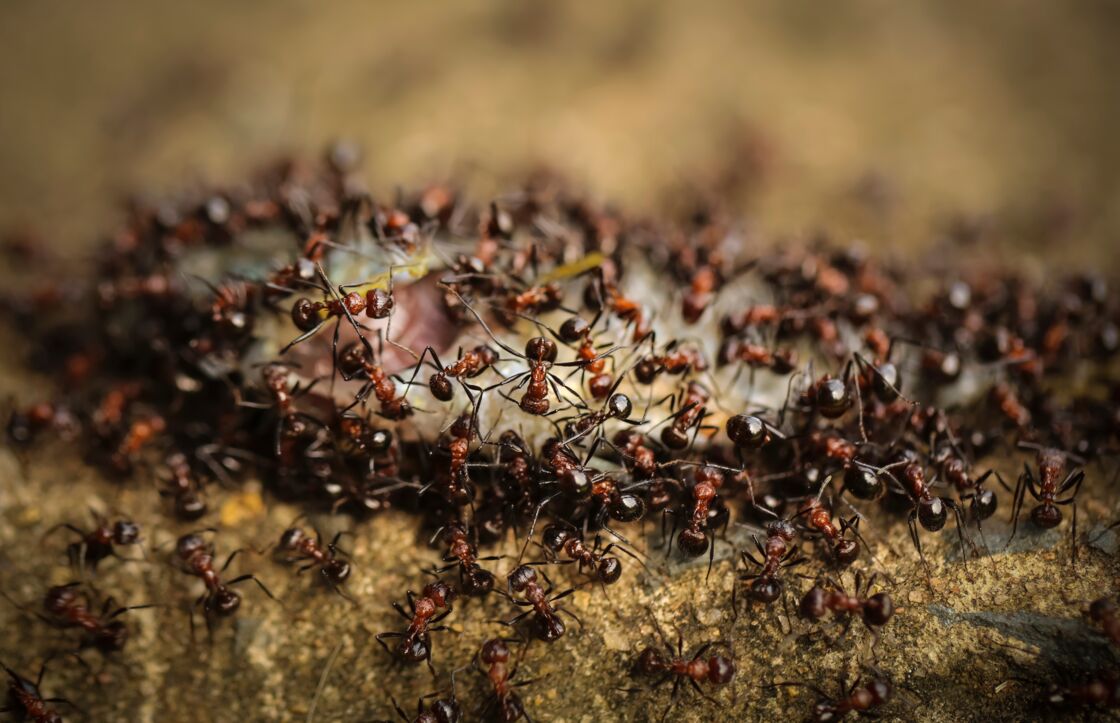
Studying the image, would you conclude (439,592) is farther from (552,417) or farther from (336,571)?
(552,417)

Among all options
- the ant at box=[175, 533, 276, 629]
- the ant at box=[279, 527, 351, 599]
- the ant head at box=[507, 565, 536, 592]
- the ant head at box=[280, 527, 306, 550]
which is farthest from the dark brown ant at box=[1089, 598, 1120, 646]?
the ant at box=[175, 533, 276, 629]

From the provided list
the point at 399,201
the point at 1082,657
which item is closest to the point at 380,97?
the point at 399,201

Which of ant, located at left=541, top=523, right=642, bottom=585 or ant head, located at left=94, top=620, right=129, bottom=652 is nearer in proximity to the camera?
ant, located at left=541, top=523, right=642, bottom=585

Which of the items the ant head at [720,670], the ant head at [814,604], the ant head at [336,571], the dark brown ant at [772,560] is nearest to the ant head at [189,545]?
the ant head at [336,571]

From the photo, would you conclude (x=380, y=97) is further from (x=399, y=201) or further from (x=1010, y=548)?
(x=1010, y=548)

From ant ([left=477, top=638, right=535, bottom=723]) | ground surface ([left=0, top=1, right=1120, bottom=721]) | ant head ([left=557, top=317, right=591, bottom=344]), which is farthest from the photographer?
ground surface ([left=0, top=1, right=1120, bottom=721])

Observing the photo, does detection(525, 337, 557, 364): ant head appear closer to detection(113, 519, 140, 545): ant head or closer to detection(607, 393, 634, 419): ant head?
detection(607, 393, 634, 419): ant head
